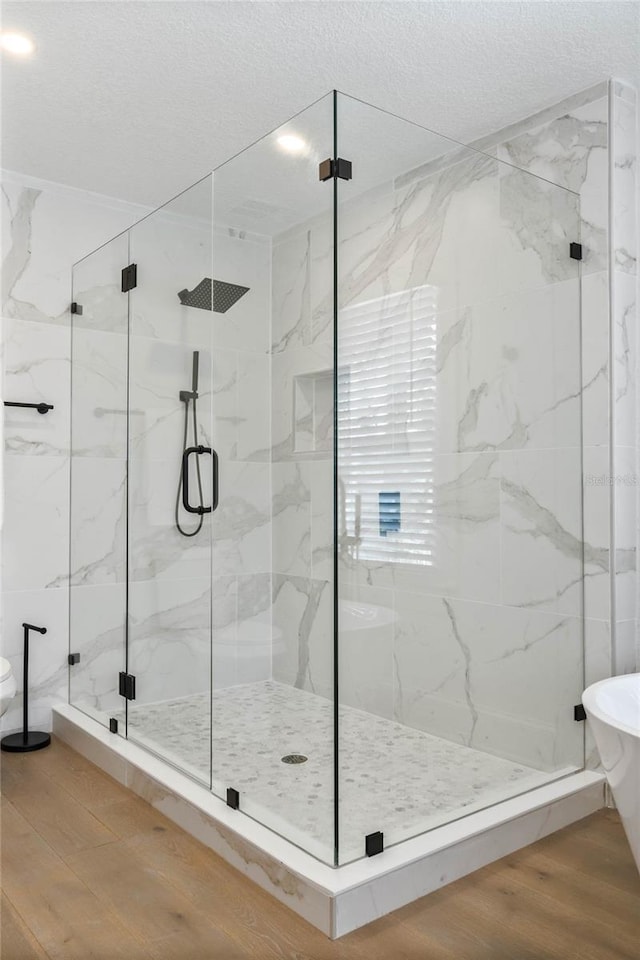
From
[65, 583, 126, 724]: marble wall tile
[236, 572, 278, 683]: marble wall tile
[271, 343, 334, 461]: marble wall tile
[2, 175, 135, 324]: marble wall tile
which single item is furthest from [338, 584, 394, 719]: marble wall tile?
[2, 175, 135, 324]: marble wall tile

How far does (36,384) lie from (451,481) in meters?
2.15

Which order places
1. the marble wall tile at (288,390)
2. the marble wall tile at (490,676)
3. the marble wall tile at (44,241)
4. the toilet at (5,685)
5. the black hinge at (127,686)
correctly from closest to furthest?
1. the marble wall tile at (288,390)
2. the marble wall tile at (490,676)
3. the toilet at (5,685)
4. the black hinge at (127,686)
5. the marble wall tile at (44,241)

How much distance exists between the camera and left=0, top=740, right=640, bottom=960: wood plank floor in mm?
1842

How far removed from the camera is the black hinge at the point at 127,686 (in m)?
3.08

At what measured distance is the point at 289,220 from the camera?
2.18m

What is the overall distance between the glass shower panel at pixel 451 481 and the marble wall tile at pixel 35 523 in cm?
201

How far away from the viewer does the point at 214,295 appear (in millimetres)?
2568

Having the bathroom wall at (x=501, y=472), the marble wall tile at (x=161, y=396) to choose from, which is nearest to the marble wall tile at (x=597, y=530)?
the bathroom wall at (x=501, y=472)

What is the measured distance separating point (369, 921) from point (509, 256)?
2088mm

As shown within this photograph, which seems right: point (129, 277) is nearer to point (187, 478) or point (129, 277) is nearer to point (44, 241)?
point (44, 241)

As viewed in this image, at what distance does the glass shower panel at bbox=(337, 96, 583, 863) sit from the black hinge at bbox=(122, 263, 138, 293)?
1.34 m

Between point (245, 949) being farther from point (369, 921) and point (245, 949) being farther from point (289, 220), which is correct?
point (289, 220)

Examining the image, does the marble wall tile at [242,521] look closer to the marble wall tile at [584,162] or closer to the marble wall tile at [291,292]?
the marble wall tile at [291,292]

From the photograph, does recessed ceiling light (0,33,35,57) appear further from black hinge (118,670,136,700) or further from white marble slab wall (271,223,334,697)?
black hinge (118,670,136,700)
